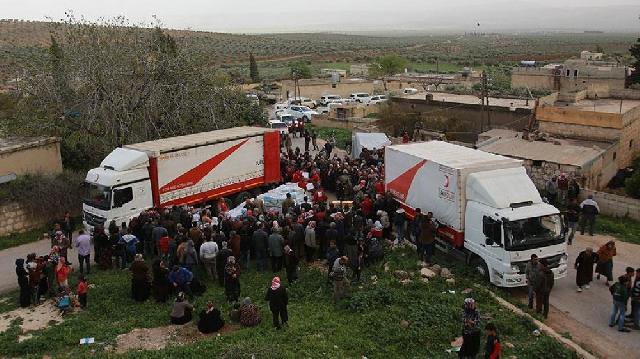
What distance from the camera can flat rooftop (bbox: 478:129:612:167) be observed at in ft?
77.8

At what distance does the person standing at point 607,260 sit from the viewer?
14312mm

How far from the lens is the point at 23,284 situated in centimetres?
1422

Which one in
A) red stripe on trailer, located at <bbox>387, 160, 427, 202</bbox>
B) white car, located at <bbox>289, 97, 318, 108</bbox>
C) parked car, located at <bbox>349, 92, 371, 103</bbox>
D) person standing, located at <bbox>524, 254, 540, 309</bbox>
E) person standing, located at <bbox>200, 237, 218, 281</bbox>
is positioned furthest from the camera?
white car, located at <bbox>289, 97, 318, 108</bbox>

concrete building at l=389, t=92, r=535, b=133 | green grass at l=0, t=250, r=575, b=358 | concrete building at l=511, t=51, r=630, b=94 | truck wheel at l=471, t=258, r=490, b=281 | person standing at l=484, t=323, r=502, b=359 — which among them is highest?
concrete building at l=511, t=51, r=630, b=94

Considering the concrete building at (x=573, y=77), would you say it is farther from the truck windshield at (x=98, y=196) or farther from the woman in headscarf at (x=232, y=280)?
the woman in headscarf at (x=232, y=280)

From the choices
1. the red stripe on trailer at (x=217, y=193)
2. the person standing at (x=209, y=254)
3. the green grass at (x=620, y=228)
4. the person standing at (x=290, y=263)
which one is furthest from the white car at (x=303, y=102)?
the person standing at (x=290, y=263)

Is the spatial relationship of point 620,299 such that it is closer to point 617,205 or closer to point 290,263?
point 290,263

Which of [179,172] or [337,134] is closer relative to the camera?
[179,172]

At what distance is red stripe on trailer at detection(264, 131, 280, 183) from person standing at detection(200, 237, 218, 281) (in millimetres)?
8569

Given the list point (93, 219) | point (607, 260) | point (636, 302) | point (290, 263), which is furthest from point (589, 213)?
point (93, 219)

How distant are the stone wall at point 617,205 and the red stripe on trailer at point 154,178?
14990 mm

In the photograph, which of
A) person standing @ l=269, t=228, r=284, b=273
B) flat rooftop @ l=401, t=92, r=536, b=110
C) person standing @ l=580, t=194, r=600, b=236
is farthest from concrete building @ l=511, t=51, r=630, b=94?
person standing @ l=269, t=228, r=284, b=273

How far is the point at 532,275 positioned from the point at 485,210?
7.03 feet

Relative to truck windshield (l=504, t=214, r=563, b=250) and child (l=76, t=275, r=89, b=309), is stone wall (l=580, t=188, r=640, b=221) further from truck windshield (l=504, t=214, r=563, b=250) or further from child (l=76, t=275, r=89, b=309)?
child (l=76, t=275, r=89, b=309)
